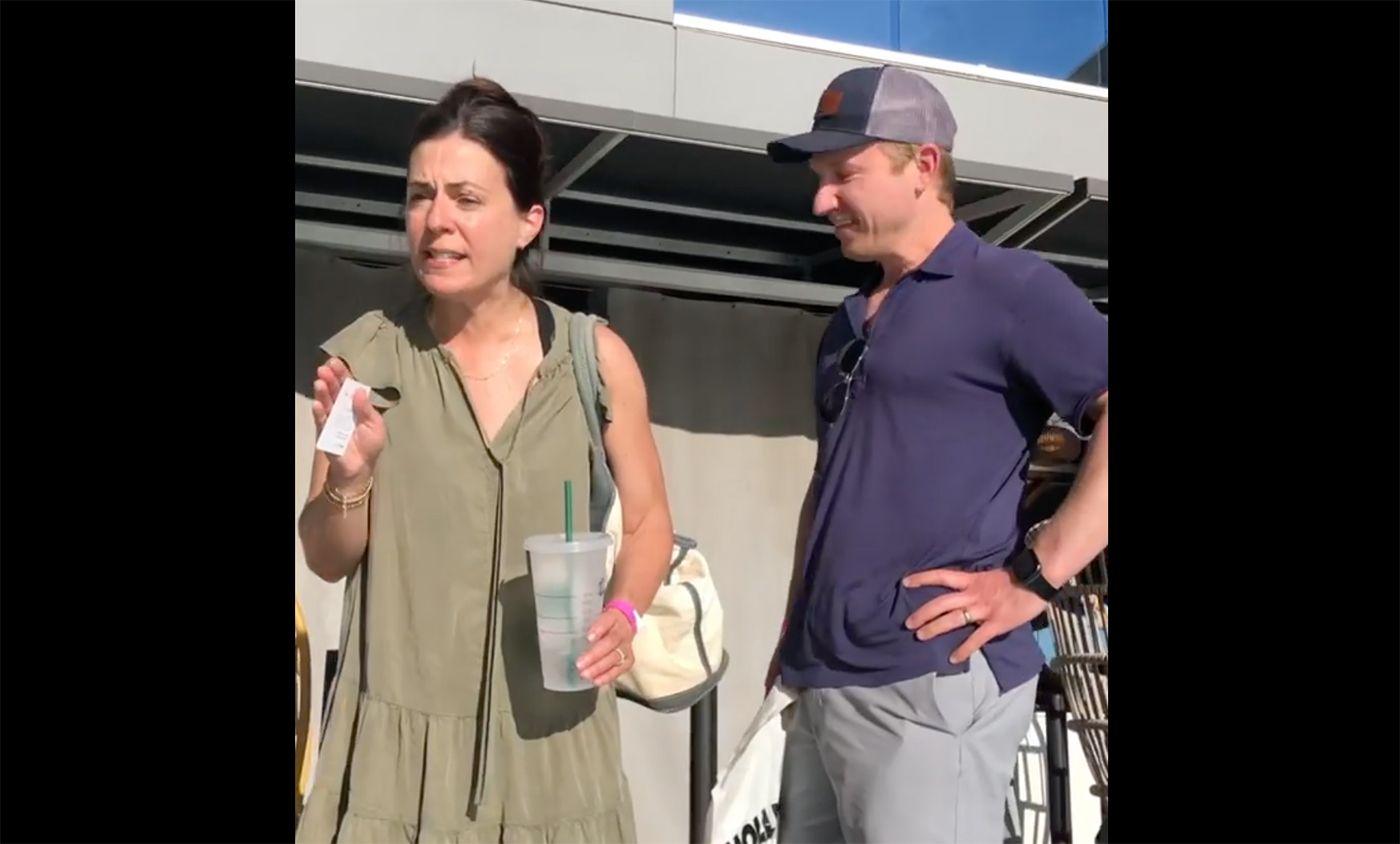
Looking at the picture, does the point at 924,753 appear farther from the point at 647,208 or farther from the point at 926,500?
the point at 647,208

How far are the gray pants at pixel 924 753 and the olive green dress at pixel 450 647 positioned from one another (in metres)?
0.33

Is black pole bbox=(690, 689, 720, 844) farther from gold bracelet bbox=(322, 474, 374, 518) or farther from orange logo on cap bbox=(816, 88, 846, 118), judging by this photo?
orange logo on cap bbox=(816, 88, 846, 118)

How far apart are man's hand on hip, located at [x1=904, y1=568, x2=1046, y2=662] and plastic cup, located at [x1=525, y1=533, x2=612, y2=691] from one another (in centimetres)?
42

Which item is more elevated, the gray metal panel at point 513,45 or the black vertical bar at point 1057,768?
the gray metal panel at point 513,45

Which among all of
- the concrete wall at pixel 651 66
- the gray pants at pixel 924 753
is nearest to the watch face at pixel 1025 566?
the gray pants at pixel 924 753

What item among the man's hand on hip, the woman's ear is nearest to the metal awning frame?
the woman's ear

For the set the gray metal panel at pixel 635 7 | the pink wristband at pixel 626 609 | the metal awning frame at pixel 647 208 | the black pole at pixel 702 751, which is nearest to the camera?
the pink wristband at pixel 626 609

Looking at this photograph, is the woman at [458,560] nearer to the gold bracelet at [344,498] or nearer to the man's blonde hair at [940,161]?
the gold bracelet at [344,498]

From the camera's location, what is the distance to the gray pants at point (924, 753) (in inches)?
57.2

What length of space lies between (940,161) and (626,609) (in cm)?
78

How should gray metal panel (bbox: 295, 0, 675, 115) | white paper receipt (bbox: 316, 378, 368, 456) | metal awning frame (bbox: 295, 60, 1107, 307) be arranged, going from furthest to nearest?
gray metal panel (bbox: 295, 0, 675, 115)
metal awning frame (bbox: 295, 60, 1107, 307)
white paper receipt (bbox: 316, 378, 368, 456)

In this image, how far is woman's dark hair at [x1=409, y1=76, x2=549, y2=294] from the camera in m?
1.48
